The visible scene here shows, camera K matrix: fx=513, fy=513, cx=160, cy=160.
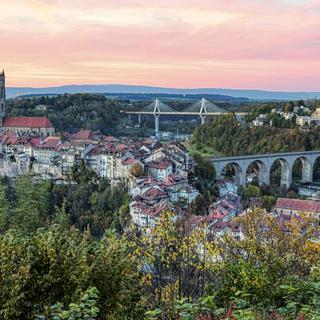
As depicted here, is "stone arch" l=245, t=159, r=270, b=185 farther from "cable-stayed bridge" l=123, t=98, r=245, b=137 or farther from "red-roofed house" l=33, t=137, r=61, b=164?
"cable-stayed bridge" l=123, t=98, r=245, b=137

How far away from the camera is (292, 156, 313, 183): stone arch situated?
30.9 metres

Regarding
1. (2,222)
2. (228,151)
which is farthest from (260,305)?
(228,151)

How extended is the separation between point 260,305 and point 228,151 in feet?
97.9

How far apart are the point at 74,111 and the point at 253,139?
19439 mm

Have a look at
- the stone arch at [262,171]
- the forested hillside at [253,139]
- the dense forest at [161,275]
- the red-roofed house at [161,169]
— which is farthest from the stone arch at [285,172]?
the dense forest at [161,275]

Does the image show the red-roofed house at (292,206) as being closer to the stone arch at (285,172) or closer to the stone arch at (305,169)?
the stone arch at (285,172)

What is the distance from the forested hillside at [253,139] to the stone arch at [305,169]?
128 centimetres

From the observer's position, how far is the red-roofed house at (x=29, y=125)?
37.7 m

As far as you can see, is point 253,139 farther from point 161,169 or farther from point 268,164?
point 161,169

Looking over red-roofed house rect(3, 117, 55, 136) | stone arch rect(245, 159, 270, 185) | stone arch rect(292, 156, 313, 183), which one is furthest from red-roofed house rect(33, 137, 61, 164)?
stone arch rect(292, 156, 313, 183)

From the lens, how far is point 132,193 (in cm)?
2027

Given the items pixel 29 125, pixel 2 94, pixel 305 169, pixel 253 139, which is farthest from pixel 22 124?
pixel 305 169

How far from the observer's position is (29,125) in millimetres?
37812

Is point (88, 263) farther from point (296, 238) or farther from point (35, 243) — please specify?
point (296, 238)
